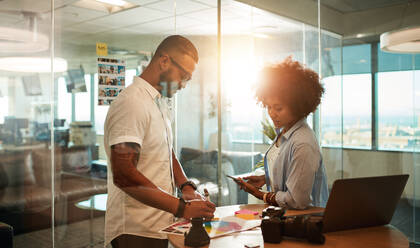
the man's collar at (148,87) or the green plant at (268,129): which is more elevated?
the man's collar at (148,87)

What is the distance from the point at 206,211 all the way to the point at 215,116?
253cm

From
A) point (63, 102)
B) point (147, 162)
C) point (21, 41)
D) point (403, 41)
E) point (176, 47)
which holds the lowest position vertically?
point (147, 162)

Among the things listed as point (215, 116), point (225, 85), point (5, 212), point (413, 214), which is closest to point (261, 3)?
point (225, 85)

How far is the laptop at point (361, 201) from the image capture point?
54.8 inches

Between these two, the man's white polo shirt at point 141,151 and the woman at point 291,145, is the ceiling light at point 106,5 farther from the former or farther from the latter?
the woman at point 291,145

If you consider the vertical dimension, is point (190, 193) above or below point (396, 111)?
below

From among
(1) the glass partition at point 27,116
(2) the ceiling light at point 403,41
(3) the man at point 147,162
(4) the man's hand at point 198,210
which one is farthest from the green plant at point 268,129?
(4) the man's hand at point 198,210

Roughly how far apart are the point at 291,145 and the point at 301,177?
0.17 m

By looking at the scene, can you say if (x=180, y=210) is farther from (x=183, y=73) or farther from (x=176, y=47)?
(x=176, y=47)

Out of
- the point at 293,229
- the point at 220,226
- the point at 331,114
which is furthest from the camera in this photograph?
the point at 331,114

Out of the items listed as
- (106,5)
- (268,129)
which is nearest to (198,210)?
(106,5)

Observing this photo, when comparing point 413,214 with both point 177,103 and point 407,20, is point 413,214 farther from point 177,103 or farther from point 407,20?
point 177,103

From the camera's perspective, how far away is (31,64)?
2.71 meters

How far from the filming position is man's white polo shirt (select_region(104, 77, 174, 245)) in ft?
5.33
